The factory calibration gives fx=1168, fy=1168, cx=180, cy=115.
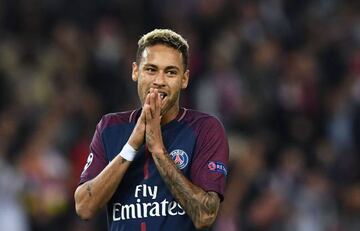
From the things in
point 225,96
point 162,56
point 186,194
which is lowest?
point 225,96

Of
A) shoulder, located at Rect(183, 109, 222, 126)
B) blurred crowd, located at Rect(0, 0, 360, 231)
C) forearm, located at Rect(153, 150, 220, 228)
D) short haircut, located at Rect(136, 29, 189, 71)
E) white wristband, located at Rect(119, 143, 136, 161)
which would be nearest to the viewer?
forearm, located at Rect(153, 150, 220, 228)

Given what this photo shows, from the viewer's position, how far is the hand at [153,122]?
5145mm

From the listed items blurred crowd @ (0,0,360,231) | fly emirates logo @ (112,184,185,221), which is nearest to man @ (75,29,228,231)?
fly emirates logo @ (112,184,185,221)

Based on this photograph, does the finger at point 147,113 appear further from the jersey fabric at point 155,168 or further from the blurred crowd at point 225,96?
the blurred crowd at point 225,96

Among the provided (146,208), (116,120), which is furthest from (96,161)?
(146,208)

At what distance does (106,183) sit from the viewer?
519 centimetres

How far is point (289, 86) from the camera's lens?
43.9 ft

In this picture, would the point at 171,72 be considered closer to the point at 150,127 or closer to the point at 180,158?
the point at 150,127

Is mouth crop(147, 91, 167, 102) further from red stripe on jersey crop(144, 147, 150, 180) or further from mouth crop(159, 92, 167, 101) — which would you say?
red stripe on jersey crop(144, 147, 150, 180)

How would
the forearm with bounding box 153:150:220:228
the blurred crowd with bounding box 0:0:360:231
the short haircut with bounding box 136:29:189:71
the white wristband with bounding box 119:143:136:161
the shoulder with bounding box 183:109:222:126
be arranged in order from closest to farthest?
the forearm with bounding box 153:150:220:228, the white wristband with bounding box 119:143:136:161, the short haircut with bounding box 136:29:189:71, the shoulder with bounding box 183:109:222:126, the blurred crowd with bounding box 0:0:360:231

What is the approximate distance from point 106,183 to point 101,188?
35 mm

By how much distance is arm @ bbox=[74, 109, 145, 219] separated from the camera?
519cm

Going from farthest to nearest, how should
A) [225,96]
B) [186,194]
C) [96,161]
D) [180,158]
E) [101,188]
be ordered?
[225,96]
[96,161]
[180,158]
[101,188]
[186,194]

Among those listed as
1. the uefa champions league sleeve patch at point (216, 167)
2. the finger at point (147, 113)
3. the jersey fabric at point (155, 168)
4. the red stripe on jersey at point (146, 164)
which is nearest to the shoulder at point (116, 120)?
the jersey fabric at point (155, 168)
